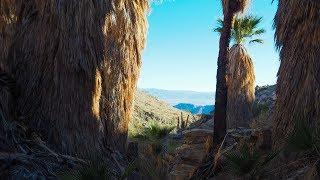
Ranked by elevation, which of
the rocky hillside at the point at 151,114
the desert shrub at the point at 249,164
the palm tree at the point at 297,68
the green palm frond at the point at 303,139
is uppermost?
the palm tree at the point at 297,68

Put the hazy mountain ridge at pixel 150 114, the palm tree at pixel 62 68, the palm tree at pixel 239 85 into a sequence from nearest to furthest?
the palm tree at pixel 62 68 → the palm tree at pixel 239 85 → the hazy mountain ridge at pixel 150 114

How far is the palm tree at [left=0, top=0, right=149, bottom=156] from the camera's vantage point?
522 inches

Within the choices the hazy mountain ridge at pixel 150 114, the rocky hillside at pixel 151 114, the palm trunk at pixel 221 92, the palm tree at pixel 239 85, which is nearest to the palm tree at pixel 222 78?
the palm trunk at pixel 221 92

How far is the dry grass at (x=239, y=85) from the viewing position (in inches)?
1122

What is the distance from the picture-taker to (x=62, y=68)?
13344mm

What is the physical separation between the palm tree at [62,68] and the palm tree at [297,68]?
4.67m

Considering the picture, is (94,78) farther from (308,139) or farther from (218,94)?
(308,139)

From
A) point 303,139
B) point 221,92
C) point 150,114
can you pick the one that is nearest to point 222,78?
point 221,92

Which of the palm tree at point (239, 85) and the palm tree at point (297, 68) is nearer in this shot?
the palm tree at point (297, 68)

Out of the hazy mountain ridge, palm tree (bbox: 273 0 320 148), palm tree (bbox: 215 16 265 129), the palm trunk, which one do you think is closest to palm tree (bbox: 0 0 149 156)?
the palm trunk

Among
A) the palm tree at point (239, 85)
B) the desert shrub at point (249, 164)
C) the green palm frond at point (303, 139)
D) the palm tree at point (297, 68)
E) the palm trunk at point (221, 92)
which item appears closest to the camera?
the green palm frond at point (303, 139)

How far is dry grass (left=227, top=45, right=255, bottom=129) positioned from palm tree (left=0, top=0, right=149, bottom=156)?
1498 centimetres

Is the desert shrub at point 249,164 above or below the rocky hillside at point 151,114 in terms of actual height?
above

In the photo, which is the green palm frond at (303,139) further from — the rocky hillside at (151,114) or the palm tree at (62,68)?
the rocky hillside at (151,114)
